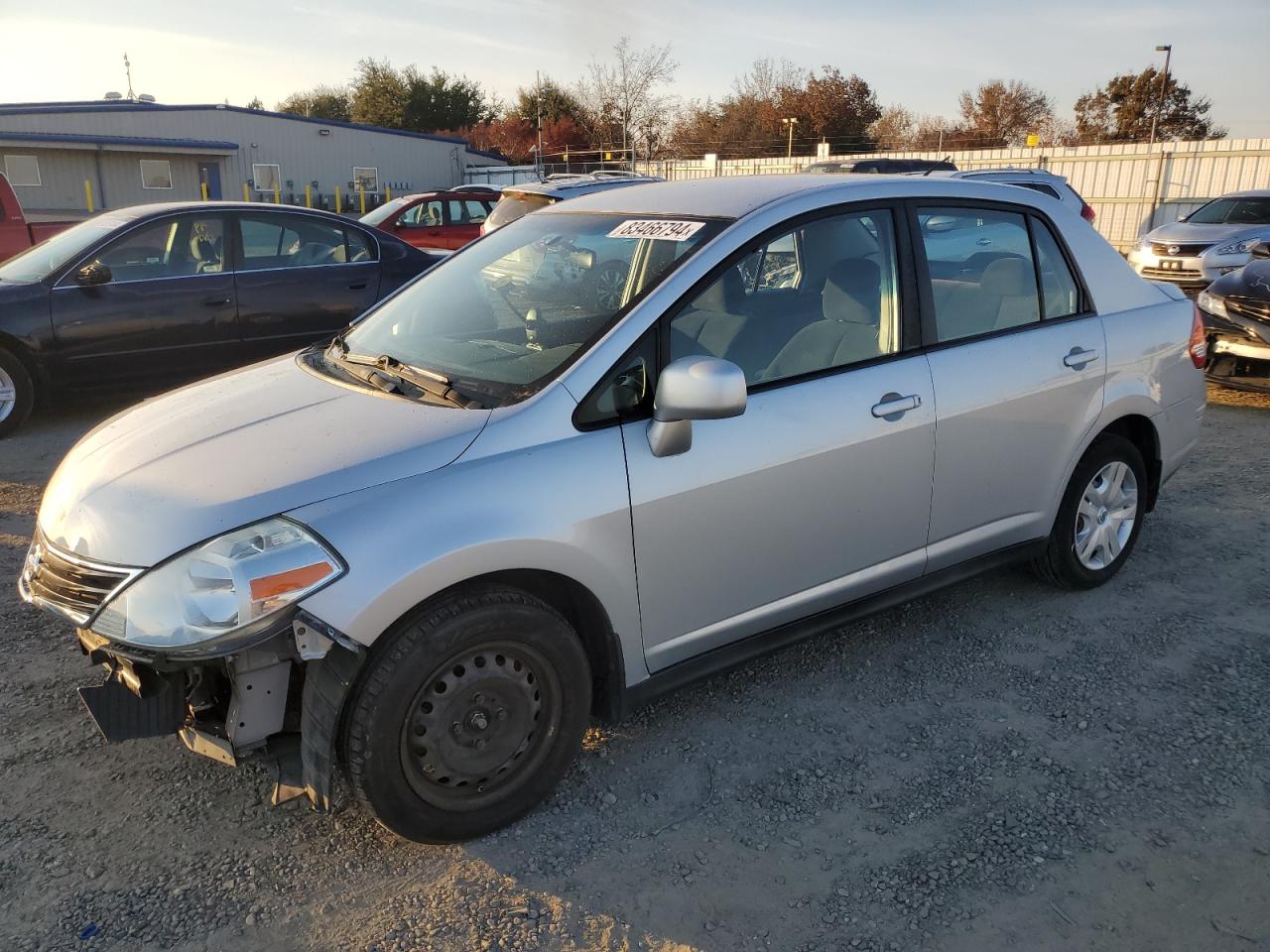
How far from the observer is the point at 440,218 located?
1567 cm

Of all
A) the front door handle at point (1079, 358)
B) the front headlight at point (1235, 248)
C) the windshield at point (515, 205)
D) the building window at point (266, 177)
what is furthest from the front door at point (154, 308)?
the building window at point (266, 177)

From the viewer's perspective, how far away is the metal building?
31031 mm

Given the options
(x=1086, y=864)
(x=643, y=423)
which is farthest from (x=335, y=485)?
(x=1086, y=864)

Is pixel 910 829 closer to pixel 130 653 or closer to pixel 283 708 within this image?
pixel 283 708

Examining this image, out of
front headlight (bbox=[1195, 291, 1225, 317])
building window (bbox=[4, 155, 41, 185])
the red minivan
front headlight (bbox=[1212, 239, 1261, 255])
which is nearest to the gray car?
front headlight (bbox=[1212, 239, 1261, 255])

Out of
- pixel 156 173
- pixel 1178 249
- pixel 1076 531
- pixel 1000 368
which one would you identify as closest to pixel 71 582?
pixel 1000 368

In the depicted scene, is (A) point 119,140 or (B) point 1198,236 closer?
(B) point 1198,236

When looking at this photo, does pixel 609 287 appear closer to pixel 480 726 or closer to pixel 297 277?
pixel 480 726

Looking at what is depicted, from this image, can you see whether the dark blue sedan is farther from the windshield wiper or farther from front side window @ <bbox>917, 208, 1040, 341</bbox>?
front side window @ <bbox>917, 208, 1040, 341</bbox>

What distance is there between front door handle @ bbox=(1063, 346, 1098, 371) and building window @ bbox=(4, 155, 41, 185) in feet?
115

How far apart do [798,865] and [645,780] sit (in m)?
0.58

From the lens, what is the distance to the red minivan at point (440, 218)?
15.1 m

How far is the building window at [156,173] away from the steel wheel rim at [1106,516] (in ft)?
118

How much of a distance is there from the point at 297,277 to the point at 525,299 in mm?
5072
